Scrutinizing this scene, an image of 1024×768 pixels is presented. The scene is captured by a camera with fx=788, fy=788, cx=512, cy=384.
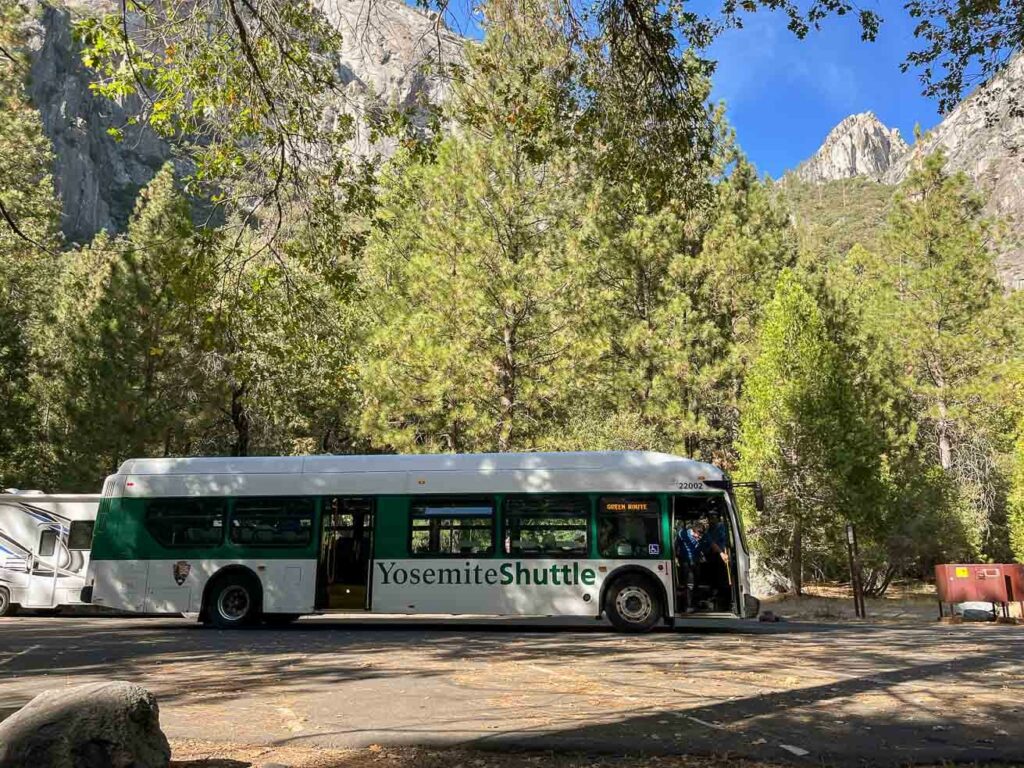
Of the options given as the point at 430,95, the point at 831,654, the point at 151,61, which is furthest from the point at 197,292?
the point at 831,654

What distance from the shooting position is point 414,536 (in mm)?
14500

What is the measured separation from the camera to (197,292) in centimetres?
830

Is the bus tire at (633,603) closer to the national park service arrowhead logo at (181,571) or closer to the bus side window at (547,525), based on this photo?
the bus side window at (547,525)

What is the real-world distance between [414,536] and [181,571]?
4.57 m

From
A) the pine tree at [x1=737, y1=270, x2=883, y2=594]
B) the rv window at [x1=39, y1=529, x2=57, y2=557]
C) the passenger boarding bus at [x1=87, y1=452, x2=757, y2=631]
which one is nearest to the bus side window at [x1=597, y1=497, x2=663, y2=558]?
the passenger boarding bus at [x1=87, y1=452, x2=757, y2=631]

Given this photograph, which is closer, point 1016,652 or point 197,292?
point 197,292

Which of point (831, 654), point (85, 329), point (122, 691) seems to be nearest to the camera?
A: point (122, 691)

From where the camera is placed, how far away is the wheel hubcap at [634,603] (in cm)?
1360

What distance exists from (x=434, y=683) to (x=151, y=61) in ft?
22.2

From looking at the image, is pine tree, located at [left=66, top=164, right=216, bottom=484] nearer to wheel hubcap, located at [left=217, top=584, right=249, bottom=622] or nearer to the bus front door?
wheel hubcap, located at [left=217, top=584, right=249, bottom=622]

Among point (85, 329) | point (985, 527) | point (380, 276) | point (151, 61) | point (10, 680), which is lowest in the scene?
point (10, 680)

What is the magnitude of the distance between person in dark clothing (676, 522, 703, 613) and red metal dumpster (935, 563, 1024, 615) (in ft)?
28.4

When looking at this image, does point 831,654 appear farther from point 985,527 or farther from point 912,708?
point 985,527

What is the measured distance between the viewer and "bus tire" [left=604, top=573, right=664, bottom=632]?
13.5 m
